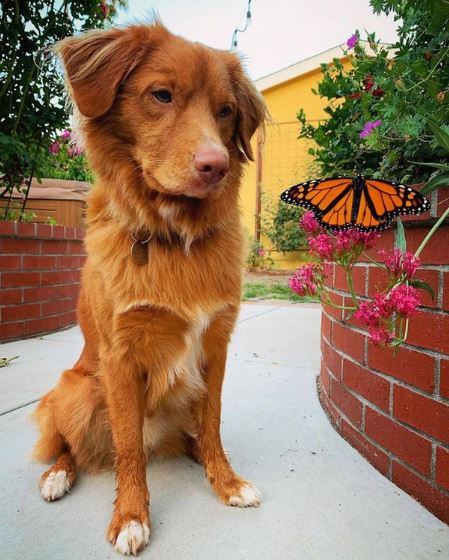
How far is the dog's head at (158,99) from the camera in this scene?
1.37 meters

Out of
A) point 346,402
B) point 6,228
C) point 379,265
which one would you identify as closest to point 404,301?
point 379,265

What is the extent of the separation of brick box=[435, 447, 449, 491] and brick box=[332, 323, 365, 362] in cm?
50

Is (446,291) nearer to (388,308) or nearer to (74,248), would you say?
(388,308)

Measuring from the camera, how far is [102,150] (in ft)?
5.09

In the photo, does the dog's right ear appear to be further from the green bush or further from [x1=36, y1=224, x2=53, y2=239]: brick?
[x1=36, y1=224, x2=53, y2=239]: brick

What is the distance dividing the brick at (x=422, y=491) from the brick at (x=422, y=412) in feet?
0.56

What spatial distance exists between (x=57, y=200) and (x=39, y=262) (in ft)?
5.32

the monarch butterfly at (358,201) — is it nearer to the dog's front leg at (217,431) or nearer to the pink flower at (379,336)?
the pink flower at (379,336)

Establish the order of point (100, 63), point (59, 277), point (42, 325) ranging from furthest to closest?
point (59, 277) < point (42, 325) < point (100, 63)

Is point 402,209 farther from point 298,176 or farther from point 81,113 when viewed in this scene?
point 298,176

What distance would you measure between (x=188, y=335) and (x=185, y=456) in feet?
2.12

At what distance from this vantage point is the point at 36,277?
3568 millimetres

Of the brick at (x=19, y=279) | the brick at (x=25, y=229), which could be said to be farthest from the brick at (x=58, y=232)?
the brick at (x=19, y=279)

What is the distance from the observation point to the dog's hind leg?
1453mm
